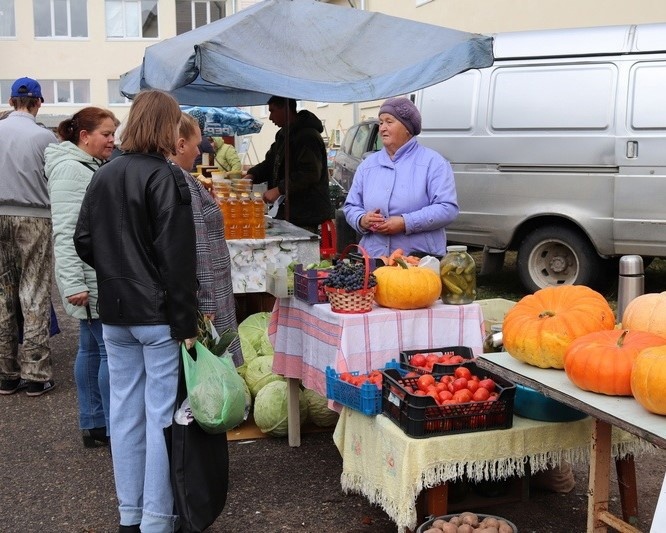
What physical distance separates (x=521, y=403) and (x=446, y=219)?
1.64 meters

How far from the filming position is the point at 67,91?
117 ft

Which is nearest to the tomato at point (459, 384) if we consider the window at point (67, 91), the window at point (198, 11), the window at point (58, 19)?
the window at point (67, 91)

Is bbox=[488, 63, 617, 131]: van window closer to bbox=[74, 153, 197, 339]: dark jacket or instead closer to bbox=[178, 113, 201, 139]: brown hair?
bbox=[178, 113, 201, 139]: brown hair

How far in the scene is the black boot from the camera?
215 inches

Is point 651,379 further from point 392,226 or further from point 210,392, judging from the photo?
point 392,226

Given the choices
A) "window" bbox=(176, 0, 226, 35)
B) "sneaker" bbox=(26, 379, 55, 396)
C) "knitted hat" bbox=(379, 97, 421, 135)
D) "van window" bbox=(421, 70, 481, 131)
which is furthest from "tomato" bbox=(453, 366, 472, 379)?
"window" bbox=(176, 0, 226, 35)

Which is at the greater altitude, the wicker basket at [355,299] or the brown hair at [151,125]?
the brown hair at [151,125]

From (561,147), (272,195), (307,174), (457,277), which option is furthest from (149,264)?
(561,147)

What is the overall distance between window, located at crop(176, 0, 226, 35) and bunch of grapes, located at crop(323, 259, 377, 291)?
3624 centimetres

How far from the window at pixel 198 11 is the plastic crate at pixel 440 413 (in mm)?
37110

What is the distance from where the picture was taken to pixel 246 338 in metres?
6.53

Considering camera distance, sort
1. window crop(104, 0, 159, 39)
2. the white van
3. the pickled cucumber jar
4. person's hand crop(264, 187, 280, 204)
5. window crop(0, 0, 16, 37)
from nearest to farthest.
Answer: the pickled cucumber jar < person's hand crop(264, 187, 280, 204) < the white van < window crop(0, 0, 16, 37) < window crop(104, 0, 159, 39)

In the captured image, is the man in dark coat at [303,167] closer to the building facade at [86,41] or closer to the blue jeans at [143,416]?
the blue jeans at [143,416]

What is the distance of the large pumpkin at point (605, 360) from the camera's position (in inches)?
127
